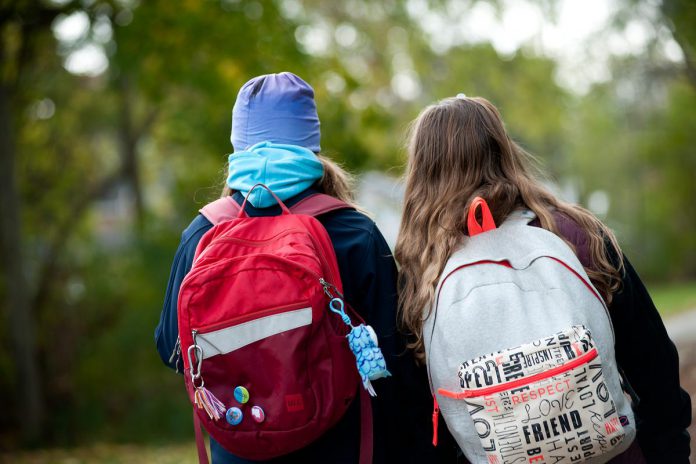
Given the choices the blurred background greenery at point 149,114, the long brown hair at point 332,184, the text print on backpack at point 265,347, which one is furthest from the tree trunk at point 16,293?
the text print on backpack at point 265,347

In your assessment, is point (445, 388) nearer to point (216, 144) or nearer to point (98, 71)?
point (216, 144)

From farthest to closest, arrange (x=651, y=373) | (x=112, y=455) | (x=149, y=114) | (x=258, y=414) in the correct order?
(x=149, y=114), (x=112, y=455), (x=651, y=373), (x=258, y=414)

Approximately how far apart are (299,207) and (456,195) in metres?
0.48

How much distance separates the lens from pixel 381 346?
7.54ft

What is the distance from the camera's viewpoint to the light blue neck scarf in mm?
2312

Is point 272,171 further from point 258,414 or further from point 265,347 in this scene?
point 258,414

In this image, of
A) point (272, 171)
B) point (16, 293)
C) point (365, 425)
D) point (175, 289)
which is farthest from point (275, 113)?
point (16, 293)

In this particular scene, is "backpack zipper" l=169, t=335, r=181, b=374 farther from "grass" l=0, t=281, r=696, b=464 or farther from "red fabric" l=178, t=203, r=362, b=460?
"grass" l=0, t=281, r=696, b=464

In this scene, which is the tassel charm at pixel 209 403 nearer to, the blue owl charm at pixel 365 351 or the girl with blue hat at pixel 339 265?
the girl with blue hat at pixel 339 265

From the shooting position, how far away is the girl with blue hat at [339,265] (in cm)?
230

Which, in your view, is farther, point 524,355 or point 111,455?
point 111,455

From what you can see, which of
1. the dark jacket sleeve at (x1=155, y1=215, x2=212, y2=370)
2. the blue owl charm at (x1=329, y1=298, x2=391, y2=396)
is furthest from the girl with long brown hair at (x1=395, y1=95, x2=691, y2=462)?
the dark jacket sleeve at (x1=155, y1=215, x2=212, y2=370)

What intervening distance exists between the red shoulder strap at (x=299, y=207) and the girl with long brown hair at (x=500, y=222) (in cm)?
24

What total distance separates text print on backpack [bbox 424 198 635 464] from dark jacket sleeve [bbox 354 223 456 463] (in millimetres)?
224
